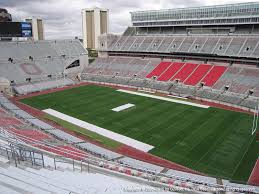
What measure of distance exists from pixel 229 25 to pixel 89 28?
60.3 metres

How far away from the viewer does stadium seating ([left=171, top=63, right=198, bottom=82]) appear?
47.8 meters

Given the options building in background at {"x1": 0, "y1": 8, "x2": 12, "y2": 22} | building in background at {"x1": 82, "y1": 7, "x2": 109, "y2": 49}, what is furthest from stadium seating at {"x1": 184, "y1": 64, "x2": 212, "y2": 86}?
building in background at {"x1": 82, "y1": 7, "x2": 109, "y2": 49}

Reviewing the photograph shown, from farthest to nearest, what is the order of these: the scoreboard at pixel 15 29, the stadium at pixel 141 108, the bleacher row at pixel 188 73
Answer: the scoreboard at pixel 15 29
the bleacher row at pixel 188 73
the stadium at pixel 141 108

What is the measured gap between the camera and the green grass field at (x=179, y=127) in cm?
Answer: 2177

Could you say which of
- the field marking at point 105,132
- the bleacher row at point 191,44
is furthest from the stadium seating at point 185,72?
the field marking at point 105,132

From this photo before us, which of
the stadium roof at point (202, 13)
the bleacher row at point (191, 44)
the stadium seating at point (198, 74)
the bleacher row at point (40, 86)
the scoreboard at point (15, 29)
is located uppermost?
the stadium roof at point (202, 13)

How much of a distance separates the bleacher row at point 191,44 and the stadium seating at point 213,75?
2771mm

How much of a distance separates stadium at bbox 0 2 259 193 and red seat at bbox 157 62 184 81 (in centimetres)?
22

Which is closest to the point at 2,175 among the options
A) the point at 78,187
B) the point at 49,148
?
the point at 78,187

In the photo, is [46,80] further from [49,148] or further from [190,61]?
[49,148]

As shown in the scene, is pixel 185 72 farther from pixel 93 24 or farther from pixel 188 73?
pixel 93 24

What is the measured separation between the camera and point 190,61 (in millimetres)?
52188

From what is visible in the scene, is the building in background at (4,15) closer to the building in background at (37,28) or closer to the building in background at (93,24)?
the building in background at (93,24)

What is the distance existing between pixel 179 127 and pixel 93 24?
77371 millimetres
